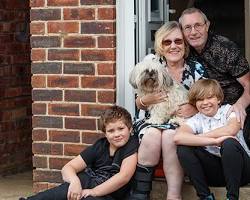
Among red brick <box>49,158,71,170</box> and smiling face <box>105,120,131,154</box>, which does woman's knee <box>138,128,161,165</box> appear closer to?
smiling face <box>105,120,131,154</box>

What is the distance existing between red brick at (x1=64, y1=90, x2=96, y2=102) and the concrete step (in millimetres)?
783

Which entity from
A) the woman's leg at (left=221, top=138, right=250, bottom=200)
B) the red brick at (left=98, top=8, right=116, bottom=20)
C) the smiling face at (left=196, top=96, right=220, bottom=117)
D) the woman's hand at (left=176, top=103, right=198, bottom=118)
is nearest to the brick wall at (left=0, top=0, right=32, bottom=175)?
the red brick at (left=98, top=8, right=116, bottom=20)

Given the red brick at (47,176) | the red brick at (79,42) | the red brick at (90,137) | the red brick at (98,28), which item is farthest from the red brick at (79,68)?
the red brick at (47,176)

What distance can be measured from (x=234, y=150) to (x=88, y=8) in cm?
152

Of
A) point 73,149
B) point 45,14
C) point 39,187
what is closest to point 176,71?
point 73,149

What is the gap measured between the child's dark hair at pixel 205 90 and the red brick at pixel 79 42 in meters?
0.86

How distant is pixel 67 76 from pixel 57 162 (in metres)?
0.66

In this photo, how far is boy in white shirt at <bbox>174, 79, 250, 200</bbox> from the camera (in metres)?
4.00

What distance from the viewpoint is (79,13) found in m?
4.73

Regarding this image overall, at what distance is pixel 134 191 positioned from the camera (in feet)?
14.4

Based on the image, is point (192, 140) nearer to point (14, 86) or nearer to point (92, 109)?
point (92, 109)

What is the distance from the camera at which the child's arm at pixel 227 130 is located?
4141 mm

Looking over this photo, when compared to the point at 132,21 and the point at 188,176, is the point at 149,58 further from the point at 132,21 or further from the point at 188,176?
the point at 188,176

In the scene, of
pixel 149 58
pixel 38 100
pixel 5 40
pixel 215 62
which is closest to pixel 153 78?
pixel 149 58
